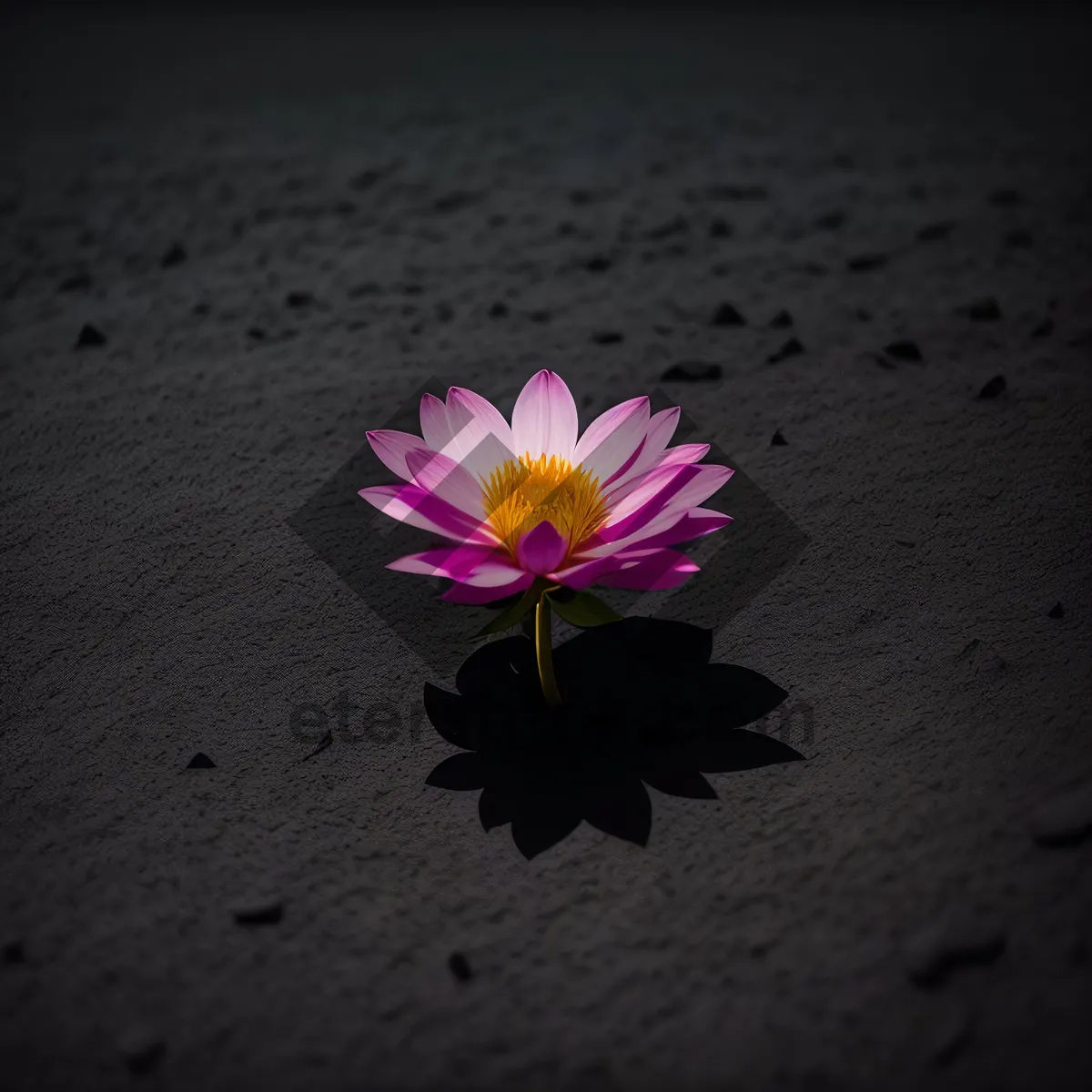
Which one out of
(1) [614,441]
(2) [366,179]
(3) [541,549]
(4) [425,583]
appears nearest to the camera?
(3) [541,549]

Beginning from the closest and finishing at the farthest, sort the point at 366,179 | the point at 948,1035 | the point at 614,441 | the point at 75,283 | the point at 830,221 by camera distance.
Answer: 1. the point at 948,1035
2. the point at 614,441
3. the point at 75,283
4. the point at 830,221
5. the point at 366,179

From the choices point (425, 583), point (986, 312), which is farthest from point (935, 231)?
point (425, 583)

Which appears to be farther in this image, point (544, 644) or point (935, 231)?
point (935, 231)

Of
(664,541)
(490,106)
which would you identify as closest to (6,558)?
(664,541)

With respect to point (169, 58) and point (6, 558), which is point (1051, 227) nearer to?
point (6, 558)

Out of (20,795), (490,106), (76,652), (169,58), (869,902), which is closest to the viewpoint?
(869,902)

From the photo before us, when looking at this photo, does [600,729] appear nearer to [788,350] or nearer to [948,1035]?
[948,1035]

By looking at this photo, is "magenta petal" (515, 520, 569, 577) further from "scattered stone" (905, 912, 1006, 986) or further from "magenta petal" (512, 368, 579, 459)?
"scattered stone" (905, 912, 1006, 986)
